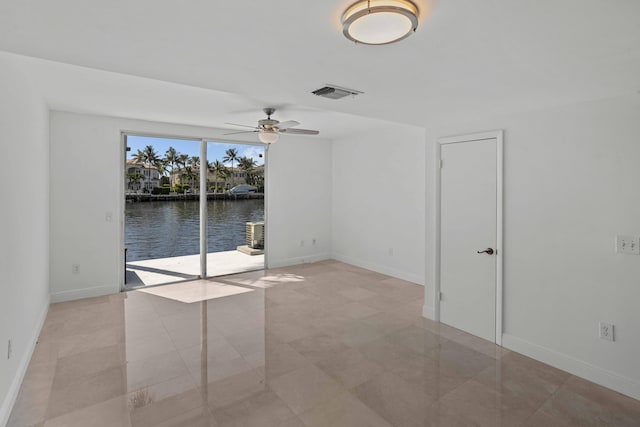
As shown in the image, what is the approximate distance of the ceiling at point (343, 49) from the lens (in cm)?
145

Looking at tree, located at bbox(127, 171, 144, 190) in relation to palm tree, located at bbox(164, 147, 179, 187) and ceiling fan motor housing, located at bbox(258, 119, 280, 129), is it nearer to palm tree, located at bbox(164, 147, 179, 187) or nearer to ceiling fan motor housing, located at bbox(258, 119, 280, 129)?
palm tree, located at bbox(164, 147, 179, 187)

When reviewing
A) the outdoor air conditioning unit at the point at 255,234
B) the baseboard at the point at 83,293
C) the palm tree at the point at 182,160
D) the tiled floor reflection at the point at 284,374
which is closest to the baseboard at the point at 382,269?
the tiled floor reflection at the point at 284,374

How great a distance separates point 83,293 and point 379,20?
5.20 m

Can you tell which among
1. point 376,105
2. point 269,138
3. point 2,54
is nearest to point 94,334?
point 2,54

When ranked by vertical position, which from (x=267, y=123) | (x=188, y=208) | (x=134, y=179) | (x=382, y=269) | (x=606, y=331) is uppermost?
(x=267, y=123)

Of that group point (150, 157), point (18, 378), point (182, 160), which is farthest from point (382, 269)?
point (18, 378)

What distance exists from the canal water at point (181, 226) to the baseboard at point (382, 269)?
1.90 m

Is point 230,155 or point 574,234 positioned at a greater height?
point 230,155

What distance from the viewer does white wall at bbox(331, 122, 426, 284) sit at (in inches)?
215

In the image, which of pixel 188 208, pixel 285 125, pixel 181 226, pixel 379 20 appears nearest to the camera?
pixel 379 20

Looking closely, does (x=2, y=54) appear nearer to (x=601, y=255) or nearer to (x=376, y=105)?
(x=376, y=105)

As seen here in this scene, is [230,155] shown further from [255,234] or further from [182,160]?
[255,234]

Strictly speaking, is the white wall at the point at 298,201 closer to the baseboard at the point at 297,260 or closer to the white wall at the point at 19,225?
the baseboard at the point at 297,260

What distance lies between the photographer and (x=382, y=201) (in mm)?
6086
